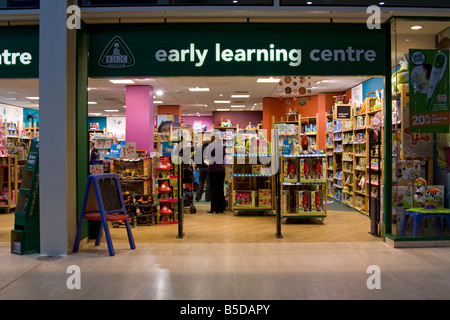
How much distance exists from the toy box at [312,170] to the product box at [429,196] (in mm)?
1965

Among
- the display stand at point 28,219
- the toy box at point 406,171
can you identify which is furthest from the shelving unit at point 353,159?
the display stand at point 28,219

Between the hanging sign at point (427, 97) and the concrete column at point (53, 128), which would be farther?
the hanging sign at point (427, 97)

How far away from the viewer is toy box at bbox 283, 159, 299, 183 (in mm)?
7245

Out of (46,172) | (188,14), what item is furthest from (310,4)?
(46,172)

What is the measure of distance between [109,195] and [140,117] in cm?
681

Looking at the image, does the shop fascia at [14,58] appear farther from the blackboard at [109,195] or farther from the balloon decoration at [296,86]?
the balloon decoration at [296,86]

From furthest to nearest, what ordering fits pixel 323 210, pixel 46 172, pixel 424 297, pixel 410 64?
pixel 323 210 → pixel 410 64 → pixel 46 172 → pixel 424 297

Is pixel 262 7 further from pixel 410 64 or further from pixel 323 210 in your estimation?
pixel 323 210

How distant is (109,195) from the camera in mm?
5207

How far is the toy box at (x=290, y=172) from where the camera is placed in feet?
23.8

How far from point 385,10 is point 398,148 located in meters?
1.99

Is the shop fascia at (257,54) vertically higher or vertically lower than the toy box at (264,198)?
higher

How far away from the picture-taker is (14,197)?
29.1ft
